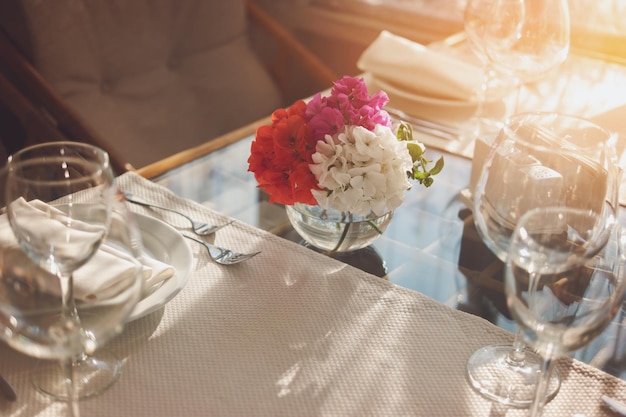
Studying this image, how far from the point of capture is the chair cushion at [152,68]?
1.74m

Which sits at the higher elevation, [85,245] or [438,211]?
[85,245]

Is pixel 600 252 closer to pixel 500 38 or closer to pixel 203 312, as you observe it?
pixel 203 312

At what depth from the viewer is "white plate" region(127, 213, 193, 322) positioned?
0.82m

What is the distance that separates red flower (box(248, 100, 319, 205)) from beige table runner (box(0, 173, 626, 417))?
94 mm

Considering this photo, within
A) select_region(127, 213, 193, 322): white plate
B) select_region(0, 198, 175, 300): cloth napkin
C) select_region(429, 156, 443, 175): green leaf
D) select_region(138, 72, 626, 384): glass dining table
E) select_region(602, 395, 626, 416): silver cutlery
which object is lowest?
select_region(138, 72, 626, 384): glass dining table

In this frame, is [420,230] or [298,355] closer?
[298,355]

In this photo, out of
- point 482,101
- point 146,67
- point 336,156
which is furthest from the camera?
point 146,67

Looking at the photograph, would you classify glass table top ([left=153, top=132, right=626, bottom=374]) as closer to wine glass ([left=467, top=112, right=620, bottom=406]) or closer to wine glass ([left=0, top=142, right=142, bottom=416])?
wine glass ([left=467, top=112, right=620, bottom=406])

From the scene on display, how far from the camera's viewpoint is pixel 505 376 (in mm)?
772

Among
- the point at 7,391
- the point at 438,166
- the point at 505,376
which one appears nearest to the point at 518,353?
the point at 505,376

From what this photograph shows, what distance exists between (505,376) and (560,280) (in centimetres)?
14

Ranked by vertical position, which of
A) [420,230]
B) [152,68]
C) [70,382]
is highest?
[70,382]

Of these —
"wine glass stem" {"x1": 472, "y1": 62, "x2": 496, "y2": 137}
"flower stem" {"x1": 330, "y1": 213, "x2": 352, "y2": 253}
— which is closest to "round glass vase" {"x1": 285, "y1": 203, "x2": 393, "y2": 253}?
"flower stem" {"x1": 330, "y1": 213, "x2": 352, "y2": 253}

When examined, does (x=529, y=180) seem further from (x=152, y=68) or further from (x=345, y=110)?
(x=152, y=68)
